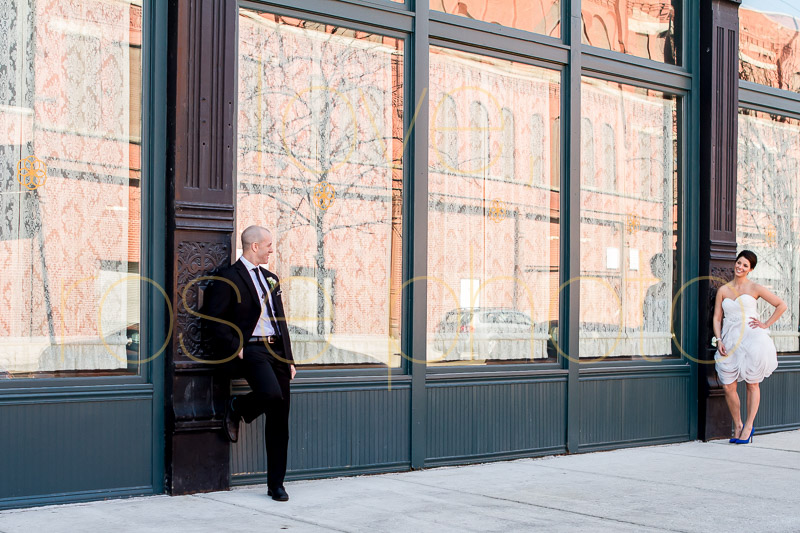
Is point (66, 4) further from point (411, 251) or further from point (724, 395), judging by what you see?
point (724, 395)

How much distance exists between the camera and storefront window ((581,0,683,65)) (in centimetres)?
934

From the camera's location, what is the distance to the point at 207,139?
6.80m

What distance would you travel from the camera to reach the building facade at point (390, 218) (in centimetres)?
639

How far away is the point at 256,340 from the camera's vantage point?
651 centimetres

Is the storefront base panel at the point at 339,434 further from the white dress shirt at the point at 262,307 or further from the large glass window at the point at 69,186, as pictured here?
the large glass window at the point at 69,186

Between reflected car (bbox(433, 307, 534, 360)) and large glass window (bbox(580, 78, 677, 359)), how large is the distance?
0.70 metres

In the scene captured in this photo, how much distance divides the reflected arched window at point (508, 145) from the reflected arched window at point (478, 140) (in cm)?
20

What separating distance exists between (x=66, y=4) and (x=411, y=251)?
3.16 m

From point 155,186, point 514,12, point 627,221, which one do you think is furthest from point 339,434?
point 514,12

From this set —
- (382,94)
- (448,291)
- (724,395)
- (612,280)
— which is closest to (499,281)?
(448,291)

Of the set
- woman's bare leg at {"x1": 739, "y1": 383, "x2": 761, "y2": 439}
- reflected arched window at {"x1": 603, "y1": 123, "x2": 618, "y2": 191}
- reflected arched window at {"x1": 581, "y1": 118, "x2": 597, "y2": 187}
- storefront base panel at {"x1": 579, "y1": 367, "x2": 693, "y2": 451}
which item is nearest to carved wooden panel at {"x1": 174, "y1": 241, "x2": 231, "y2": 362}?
storefront base panel at {"x1": 579, "y1": 367, "x2": 693, "y2": 451}

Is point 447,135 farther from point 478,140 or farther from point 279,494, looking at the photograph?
point 279,494

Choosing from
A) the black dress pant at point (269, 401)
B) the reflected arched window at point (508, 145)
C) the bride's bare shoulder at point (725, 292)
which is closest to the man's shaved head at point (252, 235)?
the black dress pant at point (269, 401)

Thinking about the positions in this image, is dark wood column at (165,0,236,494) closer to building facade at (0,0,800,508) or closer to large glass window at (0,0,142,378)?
building facade at (0,0,800,508)
